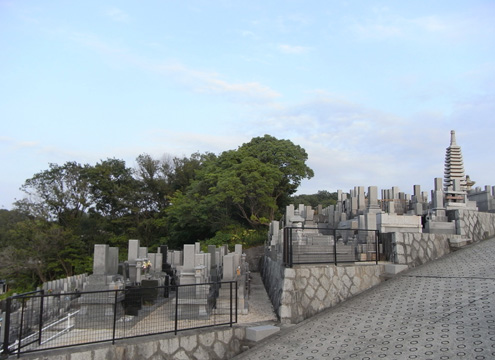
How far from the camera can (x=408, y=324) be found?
685cm

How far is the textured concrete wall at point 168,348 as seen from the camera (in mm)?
6453

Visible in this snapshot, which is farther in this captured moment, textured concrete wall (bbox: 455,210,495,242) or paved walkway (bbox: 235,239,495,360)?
textured concrete wall (bbox: 455,210,495,242)

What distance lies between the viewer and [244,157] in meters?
29.6

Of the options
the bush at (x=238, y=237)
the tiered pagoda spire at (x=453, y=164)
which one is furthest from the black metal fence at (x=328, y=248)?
the bush at (x=238, y=237)

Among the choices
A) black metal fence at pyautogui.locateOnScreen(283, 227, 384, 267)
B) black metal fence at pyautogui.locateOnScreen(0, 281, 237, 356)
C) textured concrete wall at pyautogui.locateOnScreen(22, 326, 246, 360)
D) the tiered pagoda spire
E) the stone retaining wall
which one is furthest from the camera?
the tiered pagoda spire

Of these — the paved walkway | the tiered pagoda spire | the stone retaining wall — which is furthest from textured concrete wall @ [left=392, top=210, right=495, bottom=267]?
the tiered pagoda spire

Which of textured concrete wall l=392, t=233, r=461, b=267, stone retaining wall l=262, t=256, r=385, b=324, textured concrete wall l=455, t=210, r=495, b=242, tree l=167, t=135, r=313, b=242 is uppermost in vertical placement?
tree l=167, t=135, r=313, b=242

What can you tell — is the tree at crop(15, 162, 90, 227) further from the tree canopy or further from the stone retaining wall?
the stone retaining wall

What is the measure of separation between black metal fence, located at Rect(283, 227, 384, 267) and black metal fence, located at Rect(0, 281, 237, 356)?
193 centimetres

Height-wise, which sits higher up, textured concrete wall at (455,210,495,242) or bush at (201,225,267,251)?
textured concrete wall at (455,210,495,242)

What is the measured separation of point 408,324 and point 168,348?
439cm

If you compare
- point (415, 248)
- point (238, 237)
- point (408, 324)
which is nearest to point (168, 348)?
point (408, 324)

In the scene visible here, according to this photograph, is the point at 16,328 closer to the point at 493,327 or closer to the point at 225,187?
the point at 493,327

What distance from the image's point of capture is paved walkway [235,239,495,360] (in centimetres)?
584
